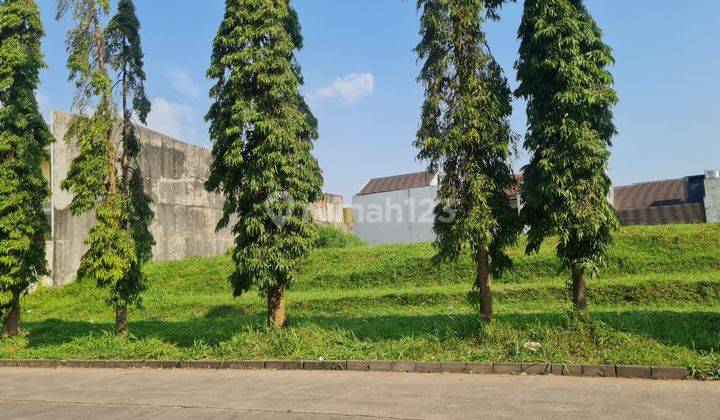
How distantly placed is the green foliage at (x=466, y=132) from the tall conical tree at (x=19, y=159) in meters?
11.8

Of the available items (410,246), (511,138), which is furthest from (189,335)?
(410,246)

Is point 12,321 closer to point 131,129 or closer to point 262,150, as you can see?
point 131,129

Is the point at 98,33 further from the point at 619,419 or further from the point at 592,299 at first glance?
the point at 592,299

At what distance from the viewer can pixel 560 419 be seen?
6152 millimetres

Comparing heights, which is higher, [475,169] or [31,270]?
[475,169]

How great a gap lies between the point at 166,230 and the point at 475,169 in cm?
2458

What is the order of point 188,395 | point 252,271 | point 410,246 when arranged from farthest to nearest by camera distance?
point 410,246 < point 252,271 < point 188,395

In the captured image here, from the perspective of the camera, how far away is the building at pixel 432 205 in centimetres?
3241

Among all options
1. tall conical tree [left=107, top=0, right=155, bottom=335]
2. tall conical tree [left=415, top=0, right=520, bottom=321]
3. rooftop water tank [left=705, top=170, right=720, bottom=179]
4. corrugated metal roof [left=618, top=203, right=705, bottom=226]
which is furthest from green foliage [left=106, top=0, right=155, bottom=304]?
rooftop water tank [left=705, top=170, right=720, bottom=179]

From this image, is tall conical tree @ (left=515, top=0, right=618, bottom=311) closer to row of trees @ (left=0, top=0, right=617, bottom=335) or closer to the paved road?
row of trees @ (left=0, top=0, right=617, bottom=335)

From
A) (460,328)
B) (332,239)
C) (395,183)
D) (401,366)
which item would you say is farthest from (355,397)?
(395,183)

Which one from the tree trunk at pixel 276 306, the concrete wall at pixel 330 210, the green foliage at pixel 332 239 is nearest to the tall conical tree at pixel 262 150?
the tree trunk at pixel 276 306

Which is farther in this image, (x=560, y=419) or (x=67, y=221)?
(x=67, y=221)

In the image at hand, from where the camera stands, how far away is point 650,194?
40.2 metres
